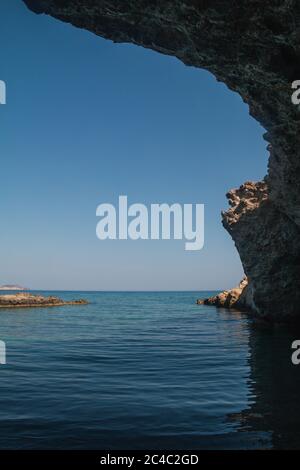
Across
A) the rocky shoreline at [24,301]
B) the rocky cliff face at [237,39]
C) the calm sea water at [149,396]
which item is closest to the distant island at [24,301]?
the rocky shoreline at [24,301]

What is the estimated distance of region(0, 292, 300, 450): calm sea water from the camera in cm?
968

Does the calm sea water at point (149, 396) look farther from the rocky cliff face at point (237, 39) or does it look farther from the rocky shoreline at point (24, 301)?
the rocky shoreline at point (24, 301)

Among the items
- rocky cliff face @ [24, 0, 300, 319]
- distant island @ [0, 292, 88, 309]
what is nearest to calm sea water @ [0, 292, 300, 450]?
rocky cliff face @ [24, 0, 300, 319]

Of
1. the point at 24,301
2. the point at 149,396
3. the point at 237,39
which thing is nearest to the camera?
the point at 149,396

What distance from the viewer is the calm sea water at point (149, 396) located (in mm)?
9680

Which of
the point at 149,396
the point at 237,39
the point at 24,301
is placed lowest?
the point at 24,301

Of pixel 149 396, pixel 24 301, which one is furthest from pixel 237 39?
pixel 24 301

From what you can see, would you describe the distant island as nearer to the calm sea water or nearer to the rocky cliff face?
the calm sea water

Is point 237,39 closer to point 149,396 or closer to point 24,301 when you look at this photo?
point 149,396

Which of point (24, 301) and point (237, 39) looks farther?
point (24, 301)

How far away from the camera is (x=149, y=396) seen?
13625mm
